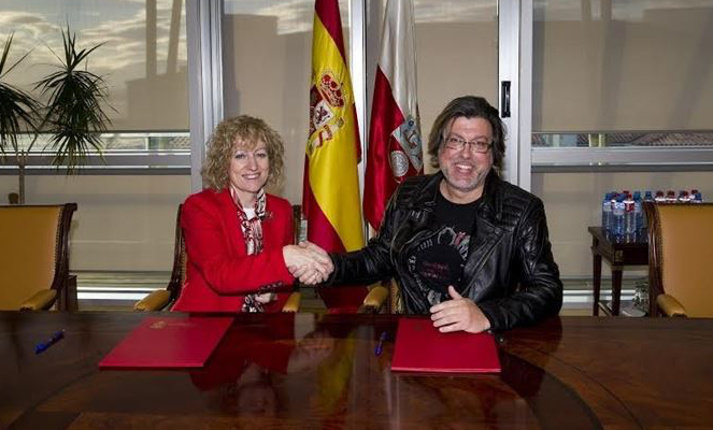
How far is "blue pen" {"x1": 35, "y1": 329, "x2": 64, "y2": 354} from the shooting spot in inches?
73.6

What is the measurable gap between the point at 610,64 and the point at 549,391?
3.65 metres

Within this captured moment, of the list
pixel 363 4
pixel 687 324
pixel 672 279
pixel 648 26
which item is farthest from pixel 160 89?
pixel 687 324

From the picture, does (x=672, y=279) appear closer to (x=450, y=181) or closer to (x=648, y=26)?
(x=450, y=181)

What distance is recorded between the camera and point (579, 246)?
5074mm

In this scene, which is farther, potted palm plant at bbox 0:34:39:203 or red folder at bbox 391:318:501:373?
potted palm plant at bbox 0:34:39:203

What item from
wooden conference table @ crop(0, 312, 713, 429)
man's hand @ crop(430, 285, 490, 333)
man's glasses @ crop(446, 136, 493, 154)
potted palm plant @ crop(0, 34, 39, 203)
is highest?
potted palm plant @ crop(0, 34, 39, 203)

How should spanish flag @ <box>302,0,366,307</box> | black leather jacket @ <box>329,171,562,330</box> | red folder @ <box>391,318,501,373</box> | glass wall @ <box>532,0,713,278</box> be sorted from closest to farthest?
red folder @ <box>391,318,501,373</box>
black leather jacket @ <box>329,171,562,330</box>
spanish flag @ <box>302,0,366,307</box>
glass wall @ <box>532,0,713,278</box>

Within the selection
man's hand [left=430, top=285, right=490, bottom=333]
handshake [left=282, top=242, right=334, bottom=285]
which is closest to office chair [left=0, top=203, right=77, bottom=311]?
handshake [left=282, top=242, right=334, bottom=285]

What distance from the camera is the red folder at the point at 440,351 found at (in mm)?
1696

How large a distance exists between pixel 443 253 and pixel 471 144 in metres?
0.35

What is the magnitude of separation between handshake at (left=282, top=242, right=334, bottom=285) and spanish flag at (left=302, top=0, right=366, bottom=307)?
1433 millimetres

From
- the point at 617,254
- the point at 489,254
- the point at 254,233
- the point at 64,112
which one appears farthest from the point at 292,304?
the point at 64,112

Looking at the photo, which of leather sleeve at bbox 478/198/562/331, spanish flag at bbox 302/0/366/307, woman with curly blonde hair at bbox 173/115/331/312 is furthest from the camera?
spanish flag at bbox 302/0/366/307

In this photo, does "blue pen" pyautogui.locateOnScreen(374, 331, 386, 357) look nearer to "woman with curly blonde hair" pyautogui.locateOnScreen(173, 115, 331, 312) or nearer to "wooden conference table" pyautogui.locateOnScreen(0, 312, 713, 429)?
"wooden conference table" pyautogui.locateOnScreen(0, 312, 713, 429)
